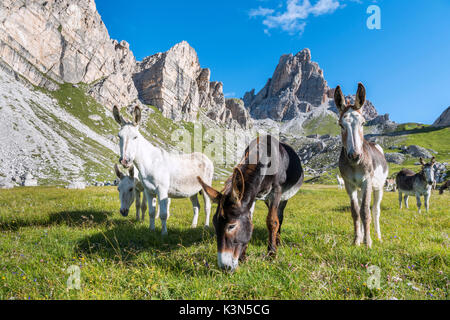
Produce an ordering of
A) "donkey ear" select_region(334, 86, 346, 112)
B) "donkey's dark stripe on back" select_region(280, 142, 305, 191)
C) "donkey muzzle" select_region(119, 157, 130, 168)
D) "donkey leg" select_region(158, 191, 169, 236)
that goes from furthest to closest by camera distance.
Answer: "donkey leg" select_region(158, 191, 169, 236)
"donkey muzzle" select_region(119, 157, 130, 168)
"donkey's dark stripe on back" select_region(280, 142, 305, 191)
"donkey ear" select_region(334, 86, 346, 112)

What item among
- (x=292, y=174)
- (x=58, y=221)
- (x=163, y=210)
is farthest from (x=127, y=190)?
(x=292, y=174)

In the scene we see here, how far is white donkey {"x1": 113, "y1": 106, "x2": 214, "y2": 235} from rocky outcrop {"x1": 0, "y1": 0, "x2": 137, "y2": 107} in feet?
523

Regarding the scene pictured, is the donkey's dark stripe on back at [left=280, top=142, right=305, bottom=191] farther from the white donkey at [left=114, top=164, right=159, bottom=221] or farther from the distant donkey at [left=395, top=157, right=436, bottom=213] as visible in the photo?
the distant donkey at [left=395, top=157, right=436, bottom=213]

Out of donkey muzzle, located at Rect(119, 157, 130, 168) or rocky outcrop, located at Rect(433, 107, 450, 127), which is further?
rocky outcrop, located at Rect(433, 107, 450, 127)

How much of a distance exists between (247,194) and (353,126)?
2968mm

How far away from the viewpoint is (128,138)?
612 centimetres

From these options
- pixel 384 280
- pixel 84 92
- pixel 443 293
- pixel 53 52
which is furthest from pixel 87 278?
pixel 53 52

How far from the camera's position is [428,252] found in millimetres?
4305

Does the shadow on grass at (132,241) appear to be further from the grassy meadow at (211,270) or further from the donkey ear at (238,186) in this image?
the donkey ear at (238,186)

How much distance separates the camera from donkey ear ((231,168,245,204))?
3699 mm

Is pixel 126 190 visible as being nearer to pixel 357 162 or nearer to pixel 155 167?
pixel 155 167

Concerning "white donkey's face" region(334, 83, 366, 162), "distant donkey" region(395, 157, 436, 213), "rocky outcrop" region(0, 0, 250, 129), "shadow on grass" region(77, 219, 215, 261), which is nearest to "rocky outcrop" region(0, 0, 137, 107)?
"rocky outcrop" region(0, 0, 250, 129)
